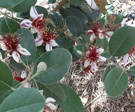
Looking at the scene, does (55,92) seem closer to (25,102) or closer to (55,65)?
(55,65)

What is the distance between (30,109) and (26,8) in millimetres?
422

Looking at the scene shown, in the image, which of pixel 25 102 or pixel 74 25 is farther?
pixel 74 25

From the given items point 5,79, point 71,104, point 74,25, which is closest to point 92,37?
point 74,25

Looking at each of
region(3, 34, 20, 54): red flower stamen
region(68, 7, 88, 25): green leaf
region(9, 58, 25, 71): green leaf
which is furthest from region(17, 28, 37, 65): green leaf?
region(68, 7, 88, 25): green leaf

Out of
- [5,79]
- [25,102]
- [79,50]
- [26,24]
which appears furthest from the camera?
[79,50]

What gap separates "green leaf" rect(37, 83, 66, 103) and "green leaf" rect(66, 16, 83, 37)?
0.33 metres

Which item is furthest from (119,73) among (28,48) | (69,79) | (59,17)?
(69,79)

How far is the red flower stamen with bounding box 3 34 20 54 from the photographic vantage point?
0.77 m

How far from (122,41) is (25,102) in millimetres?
453

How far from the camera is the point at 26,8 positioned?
812 mm

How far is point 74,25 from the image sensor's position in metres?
1.00

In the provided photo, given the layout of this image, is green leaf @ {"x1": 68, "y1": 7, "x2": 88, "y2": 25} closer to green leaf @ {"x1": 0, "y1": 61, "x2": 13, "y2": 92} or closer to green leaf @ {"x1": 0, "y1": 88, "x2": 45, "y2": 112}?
green leaf @ {"x1": 0, "y1": 61, "x2": 13, "y2": 92}

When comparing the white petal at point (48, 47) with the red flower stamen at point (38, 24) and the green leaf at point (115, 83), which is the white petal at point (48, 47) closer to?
the red flower stamen at point (38, 24)

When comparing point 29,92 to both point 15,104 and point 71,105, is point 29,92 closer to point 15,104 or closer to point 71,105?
point 15,104
